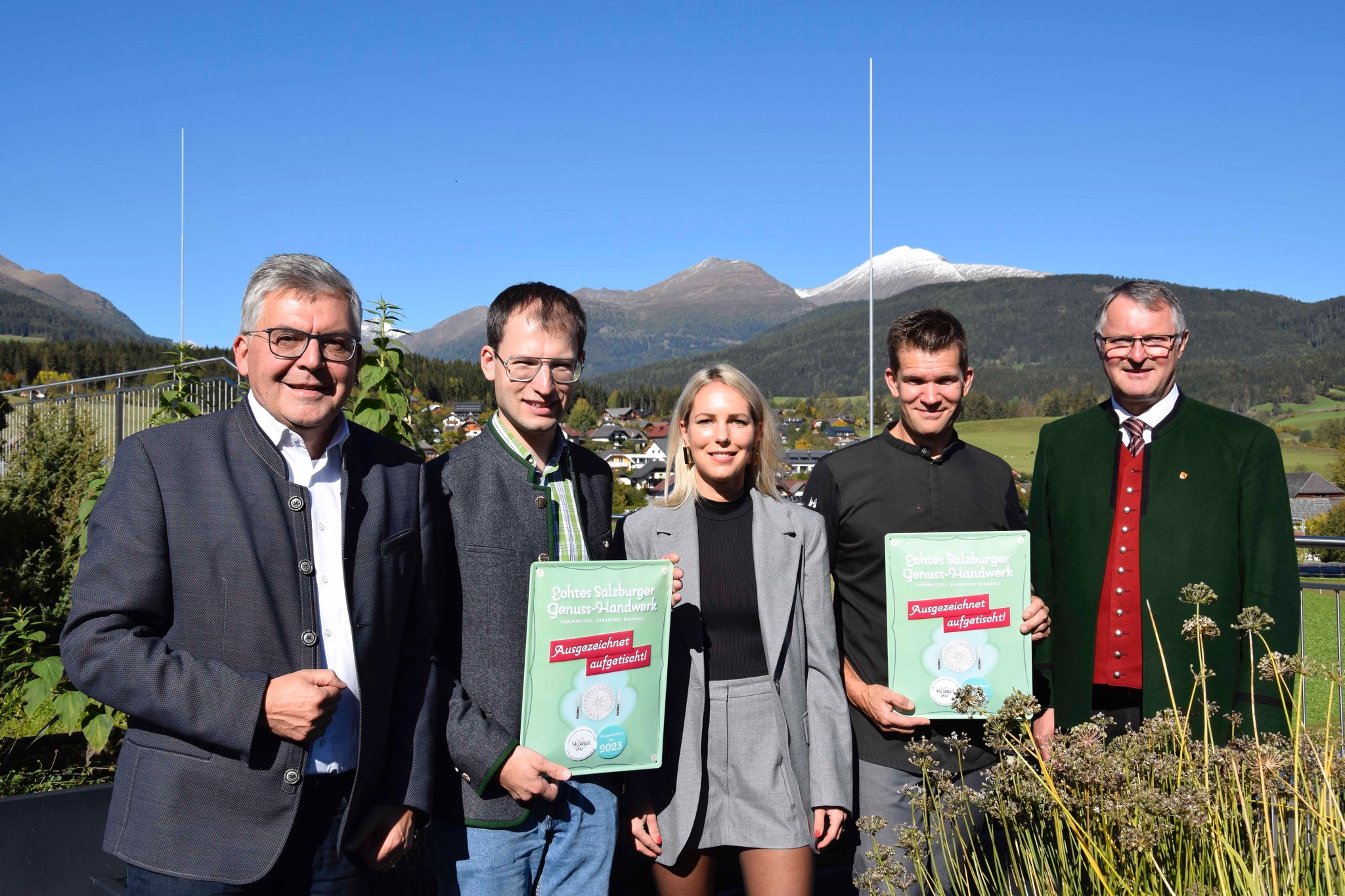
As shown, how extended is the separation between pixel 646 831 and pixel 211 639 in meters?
1.29

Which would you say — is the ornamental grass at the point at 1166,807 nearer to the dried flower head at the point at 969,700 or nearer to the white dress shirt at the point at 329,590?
the dried flower head at the point at 969,700

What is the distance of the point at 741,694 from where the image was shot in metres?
2.57

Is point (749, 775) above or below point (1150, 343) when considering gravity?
below

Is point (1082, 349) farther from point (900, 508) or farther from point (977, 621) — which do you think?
point (977, 621)

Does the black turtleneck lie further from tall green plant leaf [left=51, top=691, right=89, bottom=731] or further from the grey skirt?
tall green plant leaf [left=51, top=691, right=89, bottom=731]

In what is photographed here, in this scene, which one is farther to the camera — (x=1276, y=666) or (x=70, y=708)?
(x=70, y=708)

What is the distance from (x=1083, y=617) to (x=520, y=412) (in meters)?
1.93

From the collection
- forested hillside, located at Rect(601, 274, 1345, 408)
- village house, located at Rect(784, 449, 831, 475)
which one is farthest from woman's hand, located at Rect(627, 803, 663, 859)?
forested hillside, located at Rect(601, 274, 1345, 408)

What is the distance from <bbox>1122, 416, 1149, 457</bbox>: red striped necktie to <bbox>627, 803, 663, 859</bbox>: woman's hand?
6.42ft

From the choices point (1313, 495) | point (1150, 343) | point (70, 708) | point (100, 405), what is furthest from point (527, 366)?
point (1313, 495)

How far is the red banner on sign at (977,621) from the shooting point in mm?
2629

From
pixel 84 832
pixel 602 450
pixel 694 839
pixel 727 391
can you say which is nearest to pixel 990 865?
pixel 694 839

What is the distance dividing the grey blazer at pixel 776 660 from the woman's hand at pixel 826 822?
22 mm

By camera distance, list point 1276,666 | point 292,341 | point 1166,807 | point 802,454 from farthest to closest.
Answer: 1. point 802,454
2. point 292,341
3. point 1276,666
4. point 1166,807
